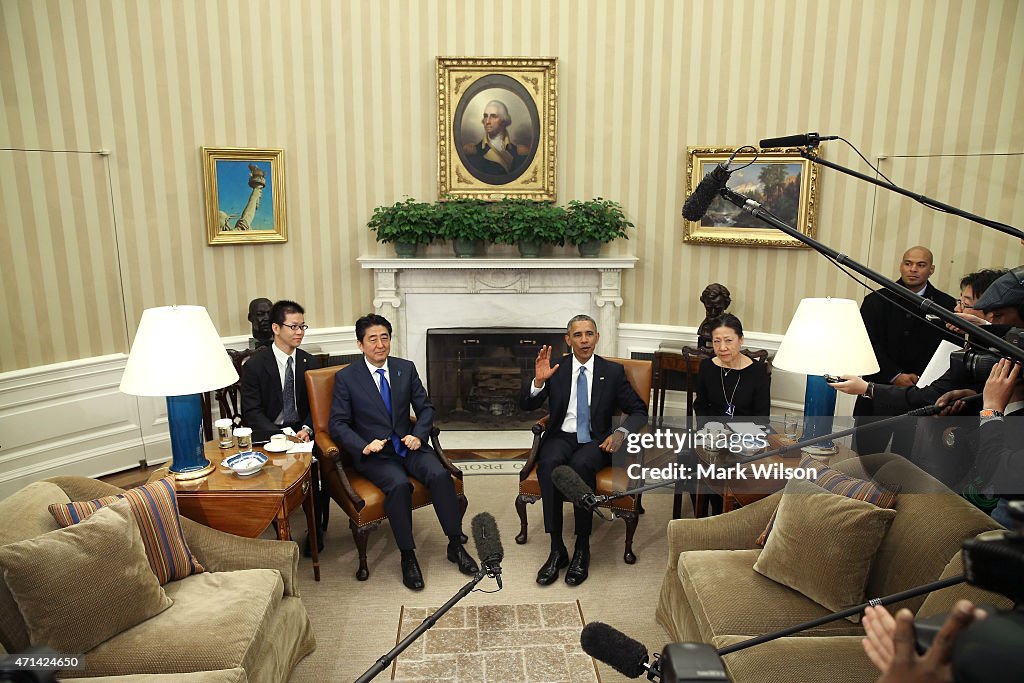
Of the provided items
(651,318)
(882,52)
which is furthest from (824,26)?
(651,318)

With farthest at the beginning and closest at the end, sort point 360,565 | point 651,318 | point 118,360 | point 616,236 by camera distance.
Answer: point 651,318 → point 616,236 → point 118,360 → point 360,565

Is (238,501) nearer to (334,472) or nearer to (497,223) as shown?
(334,472)

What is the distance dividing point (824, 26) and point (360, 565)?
550 centimetres

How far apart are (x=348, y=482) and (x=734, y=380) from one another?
7.94 feet

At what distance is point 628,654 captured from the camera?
1440 millimetres

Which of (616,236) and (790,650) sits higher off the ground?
(616,236)

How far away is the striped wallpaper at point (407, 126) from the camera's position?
203 inches

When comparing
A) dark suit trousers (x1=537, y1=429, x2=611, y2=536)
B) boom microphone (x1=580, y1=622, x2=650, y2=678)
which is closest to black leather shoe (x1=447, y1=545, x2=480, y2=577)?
dark suit trousers (x1=537, y1=429, x2=611, y2=536)

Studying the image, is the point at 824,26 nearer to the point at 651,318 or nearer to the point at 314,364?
the point at 651,318

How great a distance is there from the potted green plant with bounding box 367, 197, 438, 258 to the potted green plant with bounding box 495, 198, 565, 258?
1.93ft

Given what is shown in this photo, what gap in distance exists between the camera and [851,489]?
9.51 feet

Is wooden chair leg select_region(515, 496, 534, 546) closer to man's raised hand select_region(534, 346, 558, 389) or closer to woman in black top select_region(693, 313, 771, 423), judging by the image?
man's raised hand select_region(534, 346, 558, 389)

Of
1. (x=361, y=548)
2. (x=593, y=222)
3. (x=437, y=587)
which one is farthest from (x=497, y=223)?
(x=437, y=587)

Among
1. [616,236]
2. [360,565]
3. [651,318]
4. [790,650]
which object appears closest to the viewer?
[790,650]
